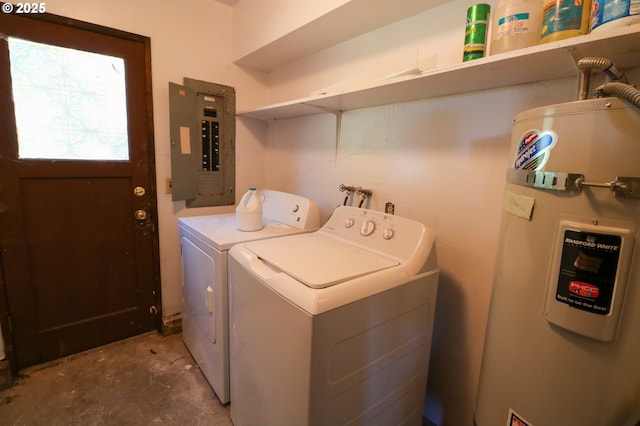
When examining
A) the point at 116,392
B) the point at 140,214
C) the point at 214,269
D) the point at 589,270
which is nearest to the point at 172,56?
the point at 140,214

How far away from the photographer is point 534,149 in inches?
33.3

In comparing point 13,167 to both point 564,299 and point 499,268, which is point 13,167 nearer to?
point 499,268

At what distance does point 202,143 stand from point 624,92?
227 cm

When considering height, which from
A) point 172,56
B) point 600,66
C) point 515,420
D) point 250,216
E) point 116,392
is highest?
point 172,56

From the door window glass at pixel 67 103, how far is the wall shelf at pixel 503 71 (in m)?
1.23

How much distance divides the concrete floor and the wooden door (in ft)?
0.53

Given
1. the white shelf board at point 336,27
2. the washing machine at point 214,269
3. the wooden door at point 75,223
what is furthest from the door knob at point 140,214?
the white shelf board at point 336,27

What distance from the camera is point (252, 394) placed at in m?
1.27

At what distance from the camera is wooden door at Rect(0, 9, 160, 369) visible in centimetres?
170

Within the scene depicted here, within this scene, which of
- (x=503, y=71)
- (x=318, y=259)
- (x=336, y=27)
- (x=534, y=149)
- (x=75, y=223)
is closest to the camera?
(x=534, y=149)

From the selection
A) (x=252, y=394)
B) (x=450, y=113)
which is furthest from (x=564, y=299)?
(x=252, y=394)

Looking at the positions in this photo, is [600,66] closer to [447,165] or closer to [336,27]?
[447,165]

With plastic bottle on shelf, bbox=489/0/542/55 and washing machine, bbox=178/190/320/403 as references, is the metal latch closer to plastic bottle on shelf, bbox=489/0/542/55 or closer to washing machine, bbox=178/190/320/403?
plastic bottle on shelf, bbox=489/0/542/55

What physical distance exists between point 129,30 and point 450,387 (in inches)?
110
